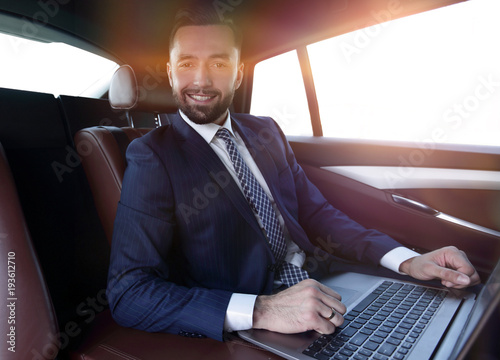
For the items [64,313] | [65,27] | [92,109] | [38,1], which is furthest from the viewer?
[65,27]

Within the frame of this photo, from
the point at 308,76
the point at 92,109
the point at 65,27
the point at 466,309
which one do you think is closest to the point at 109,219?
the point at 92,109

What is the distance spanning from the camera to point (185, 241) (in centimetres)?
110

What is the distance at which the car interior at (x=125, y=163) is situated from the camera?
33.9 inches

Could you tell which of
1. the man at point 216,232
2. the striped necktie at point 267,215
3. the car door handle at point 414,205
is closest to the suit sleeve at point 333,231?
the man at point 216,232

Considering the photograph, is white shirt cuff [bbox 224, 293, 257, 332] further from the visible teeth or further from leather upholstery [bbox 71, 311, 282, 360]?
the visible teeth

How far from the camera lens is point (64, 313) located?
3.67ft

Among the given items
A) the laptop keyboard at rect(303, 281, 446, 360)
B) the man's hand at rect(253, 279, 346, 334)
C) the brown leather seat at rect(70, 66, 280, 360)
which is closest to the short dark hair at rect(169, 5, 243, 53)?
the brown leather seat at rect(70, 66, 280, 360)

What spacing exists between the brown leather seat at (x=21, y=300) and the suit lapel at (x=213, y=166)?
497mm

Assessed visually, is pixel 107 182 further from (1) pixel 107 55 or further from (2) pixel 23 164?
(1) pixel 107 55

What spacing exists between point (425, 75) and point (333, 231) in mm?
887

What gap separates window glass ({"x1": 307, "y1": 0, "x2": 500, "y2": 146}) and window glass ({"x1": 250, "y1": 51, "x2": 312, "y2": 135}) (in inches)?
11.3

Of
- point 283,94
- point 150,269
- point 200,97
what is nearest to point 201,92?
point 200,97

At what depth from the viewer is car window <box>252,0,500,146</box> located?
1.63 meters

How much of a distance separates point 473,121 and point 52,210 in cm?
177
